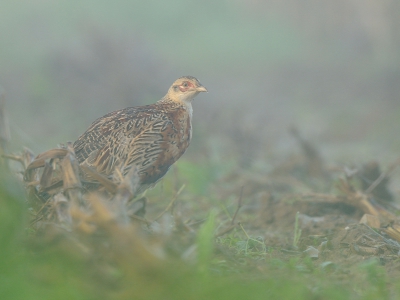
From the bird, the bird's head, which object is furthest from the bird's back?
the bird's head

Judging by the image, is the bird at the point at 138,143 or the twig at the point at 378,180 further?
the twig at the point at 378,180

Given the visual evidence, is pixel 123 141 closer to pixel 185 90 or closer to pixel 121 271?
pixel 185 90

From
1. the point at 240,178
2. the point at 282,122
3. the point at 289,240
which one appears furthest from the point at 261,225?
the point at 282,122

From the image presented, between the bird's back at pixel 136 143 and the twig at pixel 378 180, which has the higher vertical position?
the bird's back at pixel 136 143

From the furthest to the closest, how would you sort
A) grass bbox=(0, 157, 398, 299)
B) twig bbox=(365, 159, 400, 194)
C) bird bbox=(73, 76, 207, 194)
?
twig bbox=(365, 159, 400, 194) → bird bbox=(73, 76, 207, 194) → grass bbox=(0, 157, 398, 299)

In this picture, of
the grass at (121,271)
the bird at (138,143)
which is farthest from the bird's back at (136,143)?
the grass at (121,271)

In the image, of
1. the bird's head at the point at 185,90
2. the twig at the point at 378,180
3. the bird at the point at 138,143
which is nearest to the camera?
the bird at the point at 138,143

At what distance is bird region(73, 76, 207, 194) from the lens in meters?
6.00

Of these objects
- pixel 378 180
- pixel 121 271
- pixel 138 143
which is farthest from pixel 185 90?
pixel 121 271

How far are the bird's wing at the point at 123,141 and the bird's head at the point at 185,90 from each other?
510 mm

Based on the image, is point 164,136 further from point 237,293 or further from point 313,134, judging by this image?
point 313,134

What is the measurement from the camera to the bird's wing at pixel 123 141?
Result: 6.01 m

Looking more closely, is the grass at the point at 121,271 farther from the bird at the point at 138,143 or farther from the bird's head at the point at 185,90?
the bird's head at the point at 185,90

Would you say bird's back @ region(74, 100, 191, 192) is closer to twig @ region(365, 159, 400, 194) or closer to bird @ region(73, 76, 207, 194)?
bird @ region(73, 76, 207, 194)
